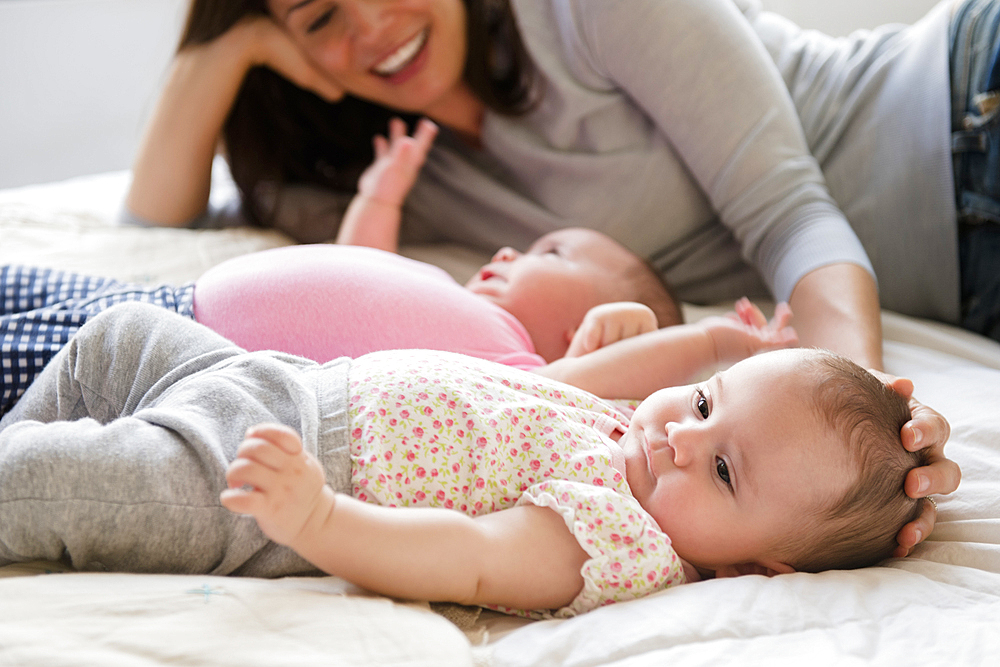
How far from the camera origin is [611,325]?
3.69ft

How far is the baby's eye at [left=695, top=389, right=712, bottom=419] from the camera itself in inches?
33.3

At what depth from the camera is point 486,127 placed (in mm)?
1603

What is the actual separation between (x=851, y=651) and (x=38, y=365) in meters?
0.93

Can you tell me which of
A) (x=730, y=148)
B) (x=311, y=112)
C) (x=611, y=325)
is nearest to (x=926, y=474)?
(x=611, y=325)

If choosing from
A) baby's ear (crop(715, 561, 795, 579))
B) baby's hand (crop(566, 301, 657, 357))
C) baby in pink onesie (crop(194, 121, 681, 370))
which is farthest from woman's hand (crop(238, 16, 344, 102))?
baby's ear (crop(715, 561, 795, 579))

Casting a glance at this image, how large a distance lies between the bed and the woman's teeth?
1.10 m

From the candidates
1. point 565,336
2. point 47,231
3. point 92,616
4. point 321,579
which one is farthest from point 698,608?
point 47,231

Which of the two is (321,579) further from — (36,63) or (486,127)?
(36,63)

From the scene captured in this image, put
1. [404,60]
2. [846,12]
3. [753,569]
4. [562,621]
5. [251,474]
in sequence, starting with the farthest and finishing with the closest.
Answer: [846,12] < [404,60] < [753,569] < [562,621] < [251,474]

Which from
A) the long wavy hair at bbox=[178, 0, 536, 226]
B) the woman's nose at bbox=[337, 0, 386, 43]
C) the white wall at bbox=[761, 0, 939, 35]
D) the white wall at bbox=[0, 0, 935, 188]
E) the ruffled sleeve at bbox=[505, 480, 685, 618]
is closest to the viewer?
the ruffled sleeve at bbox=[505, 480, 685, 618]

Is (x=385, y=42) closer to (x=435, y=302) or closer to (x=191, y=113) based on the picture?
(x=191, y=113)

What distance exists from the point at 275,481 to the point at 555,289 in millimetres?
738

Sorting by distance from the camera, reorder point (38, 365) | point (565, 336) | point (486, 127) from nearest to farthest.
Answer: point (38, 365) < point (565, 336) < point (486, 127)

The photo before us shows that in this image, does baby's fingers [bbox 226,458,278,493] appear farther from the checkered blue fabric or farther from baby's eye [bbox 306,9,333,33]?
baby's eye [bbox 306,9,333,33]
